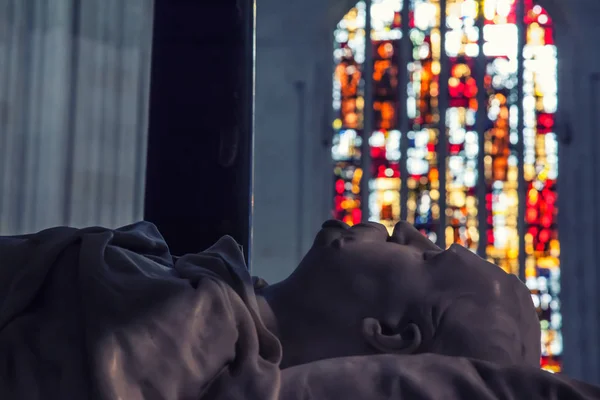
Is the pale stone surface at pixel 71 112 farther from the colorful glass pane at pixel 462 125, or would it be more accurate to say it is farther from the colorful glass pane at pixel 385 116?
the colorful glass pane at pixel 462 125

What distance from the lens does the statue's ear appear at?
4.93ft

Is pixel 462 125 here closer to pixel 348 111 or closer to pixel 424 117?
pixel 424 117

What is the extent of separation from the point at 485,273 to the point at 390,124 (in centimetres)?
762

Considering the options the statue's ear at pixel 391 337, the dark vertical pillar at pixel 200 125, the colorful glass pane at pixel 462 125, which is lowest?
the statue's ear at pixel 391 337

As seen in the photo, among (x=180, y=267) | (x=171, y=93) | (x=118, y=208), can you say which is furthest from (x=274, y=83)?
(x=180, y=267)

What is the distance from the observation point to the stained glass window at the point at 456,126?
8930 mm

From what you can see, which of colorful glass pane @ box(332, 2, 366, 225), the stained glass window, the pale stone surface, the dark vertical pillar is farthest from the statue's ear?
colorful glass pane @ box(332, 2, 366, 225)

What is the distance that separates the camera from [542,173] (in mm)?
8992

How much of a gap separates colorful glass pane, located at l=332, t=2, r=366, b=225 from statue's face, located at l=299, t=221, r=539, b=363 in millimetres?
7362

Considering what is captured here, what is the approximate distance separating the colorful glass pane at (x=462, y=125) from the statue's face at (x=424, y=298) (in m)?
7.32

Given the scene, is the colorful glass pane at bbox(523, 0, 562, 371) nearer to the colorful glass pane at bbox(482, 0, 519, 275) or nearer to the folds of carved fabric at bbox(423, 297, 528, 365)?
the colorful glass pane at bbox(482, 0, 519, 275)

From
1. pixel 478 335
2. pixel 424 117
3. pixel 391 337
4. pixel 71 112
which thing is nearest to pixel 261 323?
pixel 391 337

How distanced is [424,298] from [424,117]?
765 cm

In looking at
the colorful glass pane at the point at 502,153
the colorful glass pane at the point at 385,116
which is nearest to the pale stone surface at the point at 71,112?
the colorful glass pane at the point at 385,116
